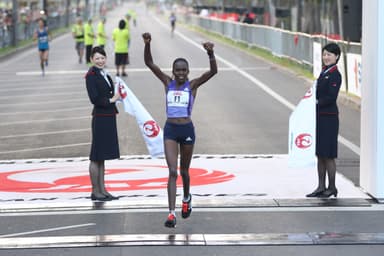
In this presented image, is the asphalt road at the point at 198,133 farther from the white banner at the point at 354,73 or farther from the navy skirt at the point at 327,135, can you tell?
the navy skirt at the point at 327,135

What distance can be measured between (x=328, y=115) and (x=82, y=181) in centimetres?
367

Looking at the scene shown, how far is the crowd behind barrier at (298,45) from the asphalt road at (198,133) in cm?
83

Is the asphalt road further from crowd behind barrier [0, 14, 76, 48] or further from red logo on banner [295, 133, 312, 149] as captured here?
crowd behind barrier [0, 14, 76, 48]

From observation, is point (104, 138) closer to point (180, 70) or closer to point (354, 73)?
point (180, 70)

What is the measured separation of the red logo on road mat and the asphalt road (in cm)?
172

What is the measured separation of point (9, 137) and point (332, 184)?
341 inches

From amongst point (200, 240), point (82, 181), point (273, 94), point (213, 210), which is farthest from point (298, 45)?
point (200, 240)

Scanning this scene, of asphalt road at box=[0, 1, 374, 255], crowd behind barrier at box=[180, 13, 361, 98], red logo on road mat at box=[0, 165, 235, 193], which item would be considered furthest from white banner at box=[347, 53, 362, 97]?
red logo on road mat at box=[0, 165, 235, 193]

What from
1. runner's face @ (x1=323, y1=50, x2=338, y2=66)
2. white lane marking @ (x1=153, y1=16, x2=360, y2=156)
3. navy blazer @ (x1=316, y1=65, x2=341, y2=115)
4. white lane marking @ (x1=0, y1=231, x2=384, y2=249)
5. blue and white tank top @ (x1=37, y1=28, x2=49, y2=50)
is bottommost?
white lane marking @ (x1=153, y1=16, x2=360, y2=156)

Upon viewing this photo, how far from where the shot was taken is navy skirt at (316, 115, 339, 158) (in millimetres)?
11875

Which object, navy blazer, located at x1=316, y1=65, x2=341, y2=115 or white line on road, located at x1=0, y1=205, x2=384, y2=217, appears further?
navy blazer, located at x1=316, y1=65, x2=341, y2=115

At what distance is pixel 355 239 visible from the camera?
9773mm

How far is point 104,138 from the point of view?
11820 millimetres

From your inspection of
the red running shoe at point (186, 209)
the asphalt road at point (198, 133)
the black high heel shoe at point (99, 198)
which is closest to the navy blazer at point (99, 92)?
the black high heel shoe at point (99, 198)
